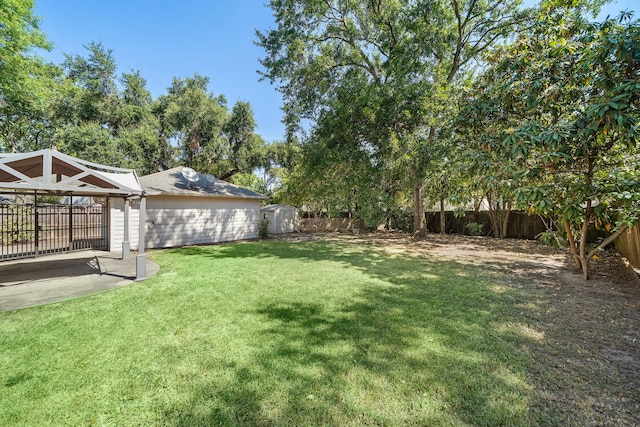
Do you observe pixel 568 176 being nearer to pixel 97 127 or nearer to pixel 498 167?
pixel 498 167

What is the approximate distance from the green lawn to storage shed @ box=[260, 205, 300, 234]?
40.7 feet

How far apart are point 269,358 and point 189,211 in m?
10.1

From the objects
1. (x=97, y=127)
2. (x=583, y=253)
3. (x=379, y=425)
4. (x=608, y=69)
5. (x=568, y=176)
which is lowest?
(x=379, y=425)

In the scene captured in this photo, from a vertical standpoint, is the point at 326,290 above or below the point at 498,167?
below

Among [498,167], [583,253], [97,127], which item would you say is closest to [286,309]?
[498,167]

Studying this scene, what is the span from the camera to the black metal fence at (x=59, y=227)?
9359mm

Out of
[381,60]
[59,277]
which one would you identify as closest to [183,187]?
[59,277]

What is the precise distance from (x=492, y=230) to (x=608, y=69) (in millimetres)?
13238

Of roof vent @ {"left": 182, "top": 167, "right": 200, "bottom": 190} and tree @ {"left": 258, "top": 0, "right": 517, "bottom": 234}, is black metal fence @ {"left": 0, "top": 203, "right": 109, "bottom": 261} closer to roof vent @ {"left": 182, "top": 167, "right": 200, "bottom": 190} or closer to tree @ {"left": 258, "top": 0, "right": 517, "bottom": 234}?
roof vent @ {"left": 182, "top": 167, "right": 200, "bottom": 190}

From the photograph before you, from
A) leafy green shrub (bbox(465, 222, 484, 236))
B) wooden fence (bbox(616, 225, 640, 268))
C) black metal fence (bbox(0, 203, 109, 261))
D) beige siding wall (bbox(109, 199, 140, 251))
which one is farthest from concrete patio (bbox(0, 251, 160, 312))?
leafy green shrub (bbox(465, 222, 484, 236))

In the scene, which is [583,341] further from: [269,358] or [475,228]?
[475,228]

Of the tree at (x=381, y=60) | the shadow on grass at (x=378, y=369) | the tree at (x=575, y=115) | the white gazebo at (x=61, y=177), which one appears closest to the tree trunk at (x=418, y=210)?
the tree at (x=381, y=60)

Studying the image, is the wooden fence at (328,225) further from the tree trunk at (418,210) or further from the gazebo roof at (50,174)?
the gazebo roof at (50,174)

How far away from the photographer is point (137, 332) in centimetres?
325
